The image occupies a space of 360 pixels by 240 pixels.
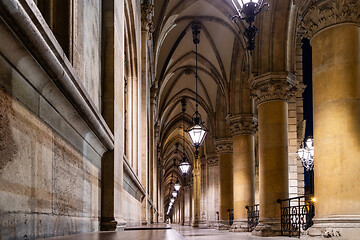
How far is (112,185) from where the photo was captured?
387 centimetres

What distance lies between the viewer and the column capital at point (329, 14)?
7.94 metres

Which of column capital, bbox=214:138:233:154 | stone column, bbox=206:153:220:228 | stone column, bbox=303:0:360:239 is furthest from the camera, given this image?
stone column, bbox=206:153:220:228

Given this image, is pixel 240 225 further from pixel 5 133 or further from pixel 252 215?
pixel 5 133

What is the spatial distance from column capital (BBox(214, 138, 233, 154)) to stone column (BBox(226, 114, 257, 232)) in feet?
15.2

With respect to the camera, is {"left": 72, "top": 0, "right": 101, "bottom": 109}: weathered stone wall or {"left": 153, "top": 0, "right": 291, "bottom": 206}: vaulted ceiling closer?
{"left": 72, "top": 0, "right": 101, "bottom": 109}: weathered stone wall

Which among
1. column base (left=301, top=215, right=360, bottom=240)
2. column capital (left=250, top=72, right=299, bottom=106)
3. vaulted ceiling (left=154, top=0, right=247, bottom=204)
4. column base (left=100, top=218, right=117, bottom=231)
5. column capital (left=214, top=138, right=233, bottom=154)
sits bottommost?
column base (left=301, top=215, right=360, bottom=240)

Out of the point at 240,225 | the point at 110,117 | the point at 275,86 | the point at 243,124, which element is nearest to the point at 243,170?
the point at 243,124

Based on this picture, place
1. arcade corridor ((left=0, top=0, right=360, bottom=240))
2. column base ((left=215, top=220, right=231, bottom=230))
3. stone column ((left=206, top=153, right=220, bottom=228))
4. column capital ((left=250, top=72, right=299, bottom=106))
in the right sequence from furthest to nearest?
stone column ((left=206, top=153, right=220, bottom=228)), column base ((left=215, top=220, right=231, bottom=230)), column capital ((left=250, top=72, right=299, bottom=106)), arcade corridor ((left=0, top=0, right=360, bottom=240))

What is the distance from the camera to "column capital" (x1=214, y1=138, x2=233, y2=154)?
23.2 metres

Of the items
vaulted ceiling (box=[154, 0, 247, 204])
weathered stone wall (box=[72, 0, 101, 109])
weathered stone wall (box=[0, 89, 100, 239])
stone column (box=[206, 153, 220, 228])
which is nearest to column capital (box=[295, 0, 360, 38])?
weathered stone wall (box=[72, 0, 101, 109])

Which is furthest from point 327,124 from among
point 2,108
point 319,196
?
point 2,108

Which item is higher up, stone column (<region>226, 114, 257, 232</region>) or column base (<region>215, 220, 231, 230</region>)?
stone column (<region>226, 114, 257, 232</region>)

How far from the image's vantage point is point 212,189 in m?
29.1

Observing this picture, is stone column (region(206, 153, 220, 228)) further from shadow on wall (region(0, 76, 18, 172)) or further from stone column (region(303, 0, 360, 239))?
shadow on wall (region(0, 76, 18, 172))
